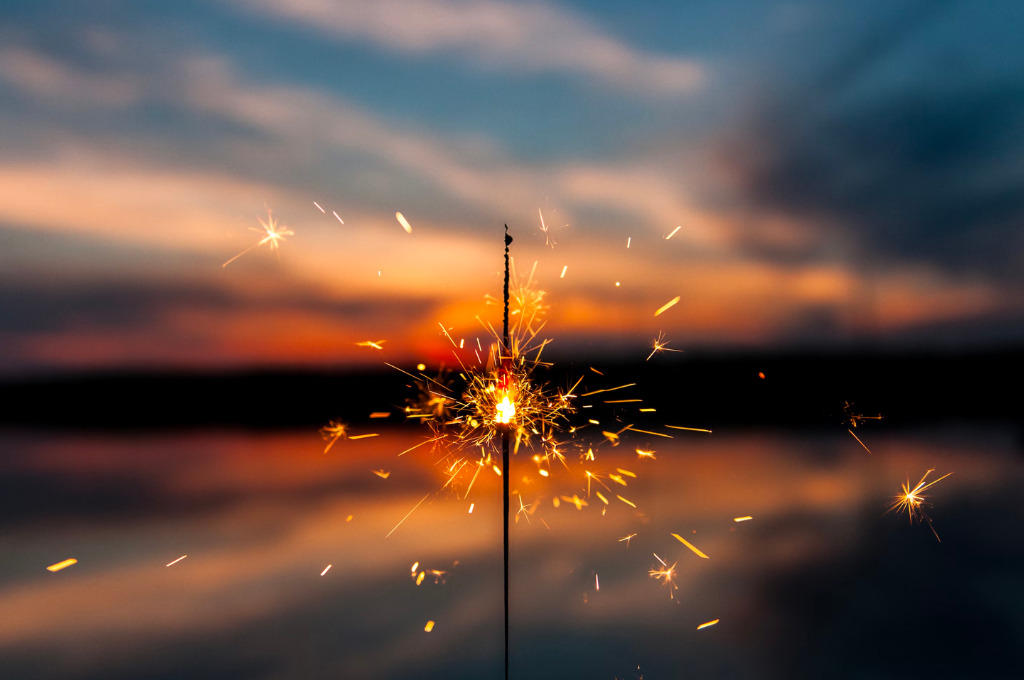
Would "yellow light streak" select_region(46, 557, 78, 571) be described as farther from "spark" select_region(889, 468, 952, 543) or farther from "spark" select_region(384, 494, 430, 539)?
"spark" select_region(889, 468, 952, 543)

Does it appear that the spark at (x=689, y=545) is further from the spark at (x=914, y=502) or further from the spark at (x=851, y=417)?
the spark at (x=851, y=417)

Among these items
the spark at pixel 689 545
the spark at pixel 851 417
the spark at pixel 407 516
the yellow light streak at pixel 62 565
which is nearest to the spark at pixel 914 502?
the spark at pixel 689 545

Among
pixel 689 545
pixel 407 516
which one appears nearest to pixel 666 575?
pixel 689 545

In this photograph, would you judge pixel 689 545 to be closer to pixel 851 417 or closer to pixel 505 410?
pixel 505 410

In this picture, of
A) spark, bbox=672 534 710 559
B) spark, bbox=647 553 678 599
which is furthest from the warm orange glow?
spark, bbox=672 534 710 559

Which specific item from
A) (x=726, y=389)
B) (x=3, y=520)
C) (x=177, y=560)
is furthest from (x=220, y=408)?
(x=177, y=560)

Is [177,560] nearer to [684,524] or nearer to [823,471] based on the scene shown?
[684,524]
